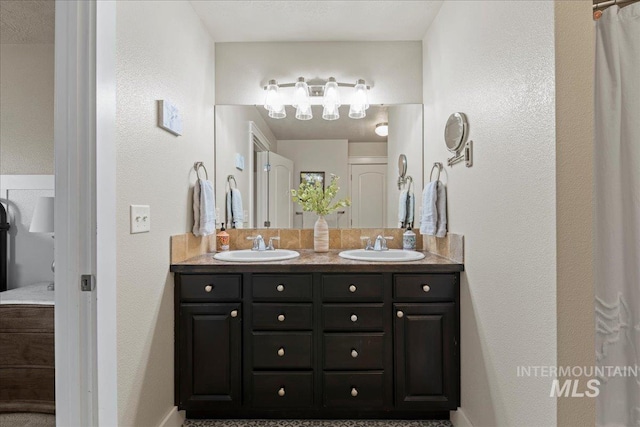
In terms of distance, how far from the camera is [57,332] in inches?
45.0

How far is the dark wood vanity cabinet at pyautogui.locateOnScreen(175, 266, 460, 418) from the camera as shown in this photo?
180cm

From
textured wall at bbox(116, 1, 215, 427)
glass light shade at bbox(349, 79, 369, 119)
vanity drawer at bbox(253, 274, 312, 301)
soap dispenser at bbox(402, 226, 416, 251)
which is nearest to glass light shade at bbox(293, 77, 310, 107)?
glass light shade at bbox(349, 79, 369, 119)

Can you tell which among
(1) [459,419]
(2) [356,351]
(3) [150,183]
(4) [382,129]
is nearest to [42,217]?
(3) [150,183]

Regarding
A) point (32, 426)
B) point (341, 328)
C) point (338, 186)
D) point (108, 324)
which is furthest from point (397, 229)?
point (32, 426)

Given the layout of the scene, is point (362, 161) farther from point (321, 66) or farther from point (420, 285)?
point (420, 285)

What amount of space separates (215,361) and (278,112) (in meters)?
1.63

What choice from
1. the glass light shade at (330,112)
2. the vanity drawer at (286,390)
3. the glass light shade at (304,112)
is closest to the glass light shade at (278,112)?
the glass light shade at (304,112)

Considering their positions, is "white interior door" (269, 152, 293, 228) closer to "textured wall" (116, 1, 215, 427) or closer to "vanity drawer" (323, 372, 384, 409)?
"textured wall" (116, 1, 215, 427)

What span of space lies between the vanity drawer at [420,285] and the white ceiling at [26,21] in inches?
95.8

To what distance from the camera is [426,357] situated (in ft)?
5.90

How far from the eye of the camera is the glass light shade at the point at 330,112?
2.42 meters

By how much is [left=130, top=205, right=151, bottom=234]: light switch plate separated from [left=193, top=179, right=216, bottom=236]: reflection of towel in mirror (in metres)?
0.47

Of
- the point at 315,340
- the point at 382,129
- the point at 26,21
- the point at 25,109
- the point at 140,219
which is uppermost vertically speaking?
the point at 26,21

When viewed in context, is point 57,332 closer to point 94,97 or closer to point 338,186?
point 94,97
